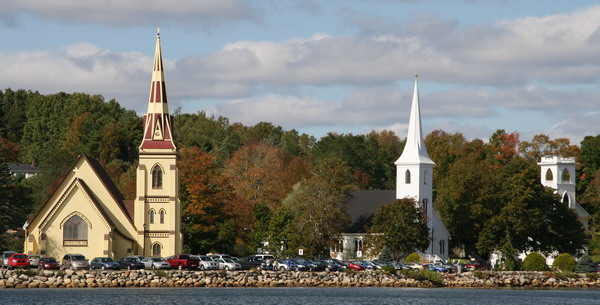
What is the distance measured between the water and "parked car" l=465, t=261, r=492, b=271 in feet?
28.5

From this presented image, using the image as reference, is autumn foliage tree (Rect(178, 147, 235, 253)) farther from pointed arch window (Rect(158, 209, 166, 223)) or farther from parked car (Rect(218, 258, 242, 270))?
parked car (Rect(218, 258, 242, 270))

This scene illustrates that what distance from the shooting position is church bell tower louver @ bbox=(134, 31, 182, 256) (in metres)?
93.9

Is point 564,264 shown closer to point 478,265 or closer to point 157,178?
point 478,265

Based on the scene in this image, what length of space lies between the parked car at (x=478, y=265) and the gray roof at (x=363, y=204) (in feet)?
43.6

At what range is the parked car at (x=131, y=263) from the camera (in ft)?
274

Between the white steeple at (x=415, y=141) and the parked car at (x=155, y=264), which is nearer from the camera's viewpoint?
the parked car at (x=155, y=264)

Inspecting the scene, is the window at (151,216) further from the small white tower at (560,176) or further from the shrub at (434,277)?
the small white tower at (560,176)

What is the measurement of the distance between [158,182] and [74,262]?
14.2 m

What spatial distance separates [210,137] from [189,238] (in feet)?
222

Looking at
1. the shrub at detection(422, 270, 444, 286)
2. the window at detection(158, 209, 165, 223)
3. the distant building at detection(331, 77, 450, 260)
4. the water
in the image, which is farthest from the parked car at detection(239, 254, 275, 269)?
the distant building at detection(331, 77, 450, 260)

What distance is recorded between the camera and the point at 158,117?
95812 millimetres

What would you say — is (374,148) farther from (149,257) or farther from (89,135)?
(149,257)

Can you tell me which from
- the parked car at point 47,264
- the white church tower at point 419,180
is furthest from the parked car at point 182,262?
the white church tower at point 419,180

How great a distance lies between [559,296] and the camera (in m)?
81.9
